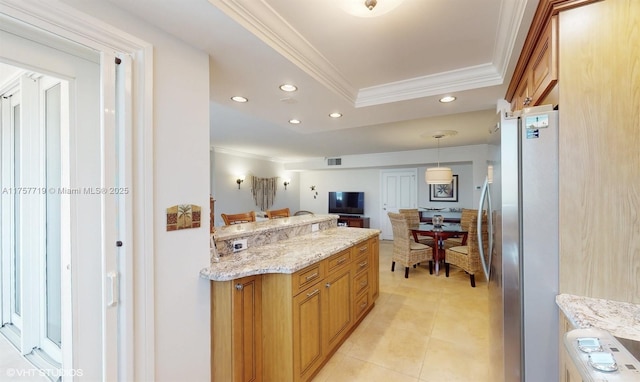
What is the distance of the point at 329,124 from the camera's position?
3.25 metres

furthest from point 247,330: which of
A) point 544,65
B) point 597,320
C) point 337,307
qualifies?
point 544,65

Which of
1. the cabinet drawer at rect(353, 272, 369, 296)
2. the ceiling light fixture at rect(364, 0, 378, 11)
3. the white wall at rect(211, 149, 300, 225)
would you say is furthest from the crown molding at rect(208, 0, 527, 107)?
the white wall at rect(211, 149, 300, 225)

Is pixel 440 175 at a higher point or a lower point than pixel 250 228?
higher

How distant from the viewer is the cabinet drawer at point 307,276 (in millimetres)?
1729

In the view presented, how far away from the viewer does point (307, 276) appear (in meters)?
1.85

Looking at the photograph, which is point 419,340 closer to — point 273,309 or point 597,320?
point 273,309

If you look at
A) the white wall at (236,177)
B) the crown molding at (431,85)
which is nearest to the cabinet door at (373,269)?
the crown molding at (431,85)

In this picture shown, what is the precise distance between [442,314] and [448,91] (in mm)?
2423

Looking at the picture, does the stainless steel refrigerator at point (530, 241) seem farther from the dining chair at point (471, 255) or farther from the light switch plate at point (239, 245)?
the dining chair at point (471, 255)

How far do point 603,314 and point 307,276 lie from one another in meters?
1.46

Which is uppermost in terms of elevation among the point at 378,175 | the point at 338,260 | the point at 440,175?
the point at 378,175

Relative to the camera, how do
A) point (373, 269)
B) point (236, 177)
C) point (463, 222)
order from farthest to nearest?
1. point (236, 177)
2. point (463, 222)
3. point (373, 269)

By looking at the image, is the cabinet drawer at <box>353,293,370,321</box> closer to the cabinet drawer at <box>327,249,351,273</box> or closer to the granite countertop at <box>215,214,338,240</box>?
the cabinet drawer at <box>327,249,351,273</box>

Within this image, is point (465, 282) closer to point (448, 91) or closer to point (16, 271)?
point (448, 91)
